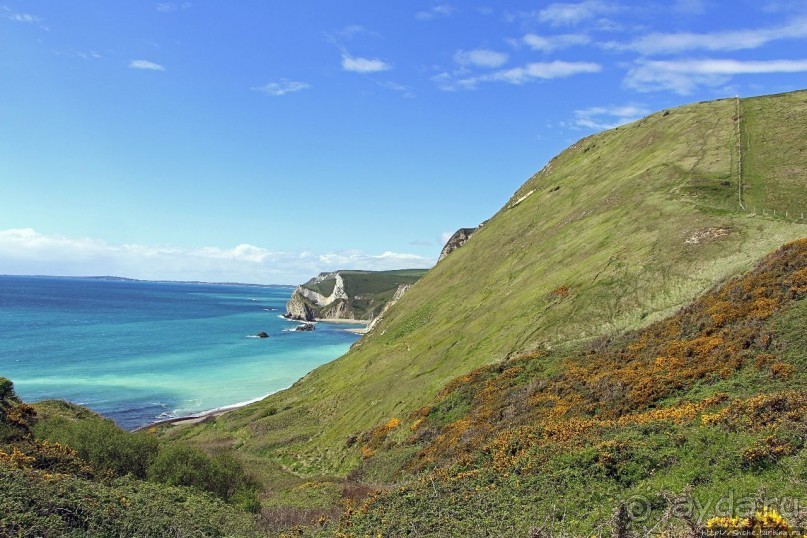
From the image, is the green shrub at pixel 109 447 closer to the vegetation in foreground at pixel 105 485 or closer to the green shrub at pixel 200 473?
the vegetation in foreground at pixel 105 485

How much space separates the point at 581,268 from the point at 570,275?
4.03 ft

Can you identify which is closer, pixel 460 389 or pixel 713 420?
pixel 713 420

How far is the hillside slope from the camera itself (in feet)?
124

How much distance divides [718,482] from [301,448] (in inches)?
1540

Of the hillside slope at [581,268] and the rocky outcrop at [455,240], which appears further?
the rocky outcrop at [455,240]

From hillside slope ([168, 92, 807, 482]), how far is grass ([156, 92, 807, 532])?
204 mm

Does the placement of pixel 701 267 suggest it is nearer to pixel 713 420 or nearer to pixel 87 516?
pixel 713 420

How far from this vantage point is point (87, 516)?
14562 mm

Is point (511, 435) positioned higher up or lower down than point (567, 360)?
lower down

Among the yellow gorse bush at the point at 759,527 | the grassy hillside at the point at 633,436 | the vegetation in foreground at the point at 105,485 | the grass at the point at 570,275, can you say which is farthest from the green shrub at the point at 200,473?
the yellow gorse bush at the point at 759,527

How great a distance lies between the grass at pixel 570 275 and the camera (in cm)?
3734

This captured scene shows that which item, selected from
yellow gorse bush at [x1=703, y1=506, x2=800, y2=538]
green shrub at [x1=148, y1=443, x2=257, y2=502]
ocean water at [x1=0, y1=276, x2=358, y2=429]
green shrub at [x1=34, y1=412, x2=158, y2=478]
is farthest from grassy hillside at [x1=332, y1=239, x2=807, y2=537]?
ocean water at [x1=0, y1=276, x2=358, y2=429]

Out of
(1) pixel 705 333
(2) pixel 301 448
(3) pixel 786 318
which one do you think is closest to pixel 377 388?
(2) pixel 301 448

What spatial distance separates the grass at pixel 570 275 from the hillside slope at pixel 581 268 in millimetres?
204
